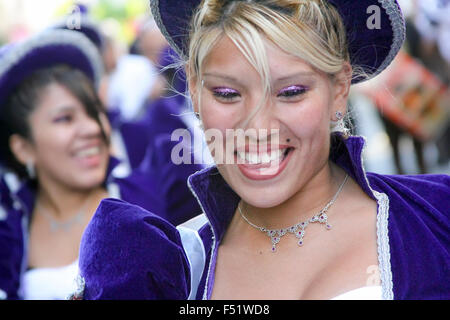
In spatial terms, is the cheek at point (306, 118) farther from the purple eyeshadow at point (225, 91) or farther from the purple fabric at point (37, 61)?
the purple fabric at point (37, 61)

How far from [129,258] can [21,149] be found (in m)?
1.63

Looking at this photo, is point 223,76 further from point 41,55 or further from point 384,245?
point 41,55

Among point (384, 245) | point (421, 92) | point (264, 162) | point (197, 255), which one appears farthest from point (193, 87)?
point (421, 92)

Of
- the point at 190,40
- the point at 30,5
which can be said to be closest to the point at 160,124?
the point at 30,5

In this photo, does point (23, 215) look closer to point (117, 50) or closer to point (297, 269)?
point (297, 269)

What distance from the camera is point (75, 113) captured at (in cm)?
262

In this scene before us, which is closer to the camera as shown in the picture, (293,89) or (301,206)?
(293,89)

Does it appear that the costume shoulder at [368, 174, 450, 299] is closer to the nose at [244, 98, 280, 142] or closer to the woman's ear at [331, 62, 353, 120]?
the woman's ear at [331, 62, 353, 120]

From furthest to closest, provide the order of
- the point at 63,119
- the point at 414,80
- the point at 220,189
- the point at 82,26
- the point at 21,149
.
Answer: the point at 414,80 → the point at 82,26 → the point at 21,149 → the point at 63,119 → the point at 220,189

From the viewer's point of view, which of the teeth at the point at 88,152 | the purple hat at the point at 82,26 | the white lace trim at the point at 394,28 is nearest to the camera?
the white lace trim at the point at 394,28

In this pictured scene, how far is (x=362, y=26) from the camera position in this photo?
1521 millimetres

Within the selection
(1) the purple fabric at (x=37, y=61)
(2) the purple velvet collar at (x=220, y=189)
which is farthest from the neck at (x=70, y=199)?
(2) the purple velvet collar at (x=220, y=189)

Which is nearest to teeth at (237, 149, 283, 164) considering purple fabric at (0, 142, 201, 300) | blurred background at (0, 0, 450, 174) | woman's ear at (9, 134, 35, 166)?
purple fabric at (0, 142, 201, 300)

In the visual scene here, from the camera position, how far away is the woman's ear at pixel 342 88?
1482mm
